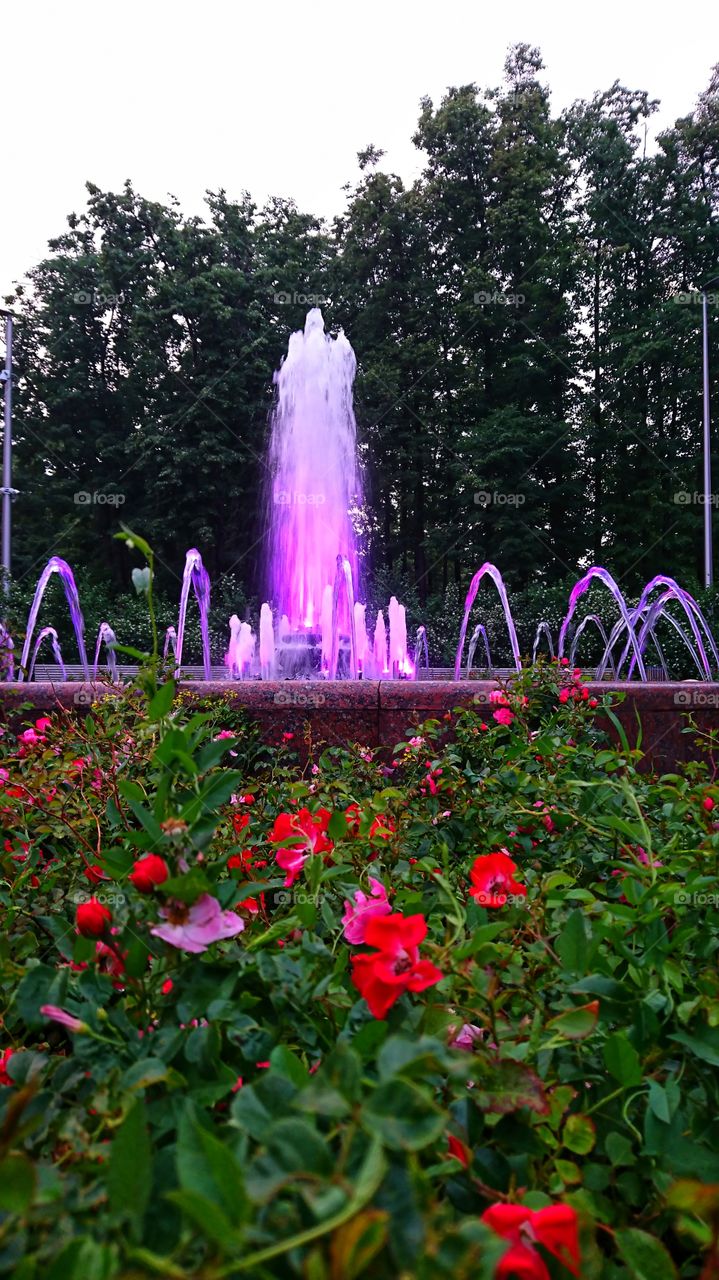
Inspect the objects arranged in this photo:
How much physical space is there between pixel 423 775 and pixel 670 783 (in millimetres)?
683

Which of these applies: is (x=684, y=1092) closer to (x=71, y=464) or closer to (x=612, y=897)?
(x=612, y=897)

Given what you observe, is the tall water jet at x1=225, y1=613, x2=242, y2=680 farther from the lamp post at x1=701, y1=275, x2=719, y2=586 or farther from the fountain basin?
the lamp post at x1=701, y1=275, x2=719, y2=586

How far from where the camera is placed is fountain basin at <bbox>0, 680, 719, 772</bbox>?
13.1ft

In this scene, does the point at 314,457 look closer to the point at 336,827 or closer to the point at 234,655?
the point at 234,655

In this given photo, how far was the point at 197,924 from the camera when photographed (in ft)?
2.47

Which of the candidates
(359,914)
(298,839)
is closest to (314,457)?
(298,839)

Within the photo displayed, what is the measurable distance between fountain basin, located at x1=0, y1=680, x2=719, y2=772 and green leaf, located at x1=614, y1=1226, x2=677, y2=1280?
10.7ft

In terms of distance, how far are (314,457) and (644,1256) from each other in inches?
739

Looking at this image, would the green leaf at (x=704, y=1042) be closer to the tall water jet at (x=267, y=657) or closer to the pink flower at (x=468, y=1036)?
the pink flower at (x=468, y=1036)

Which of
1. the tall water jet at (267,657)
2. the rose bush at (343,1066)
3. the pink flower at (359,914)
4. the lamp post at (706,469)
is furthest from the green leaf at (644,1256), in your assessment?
the lamp post at (706,469)

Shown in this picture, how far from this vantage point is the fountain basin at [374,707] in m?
3.99

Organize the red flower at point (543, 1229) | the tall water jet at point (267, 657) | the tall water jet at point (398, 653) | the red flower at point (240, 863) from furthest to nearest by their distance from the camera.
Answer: the tall water jet at point (398, 653) < the tall water jet at point (267, 657) < the red flower at point (240, 863) < the red flower at point (543, 1229)

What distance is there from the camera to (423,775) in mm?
2230

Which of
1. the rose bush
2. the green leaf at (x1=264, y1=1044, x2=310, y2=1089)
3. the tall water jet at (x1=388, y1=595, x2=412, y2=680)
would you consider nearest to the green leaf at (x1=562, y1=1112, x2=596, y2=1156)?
the rose bush
